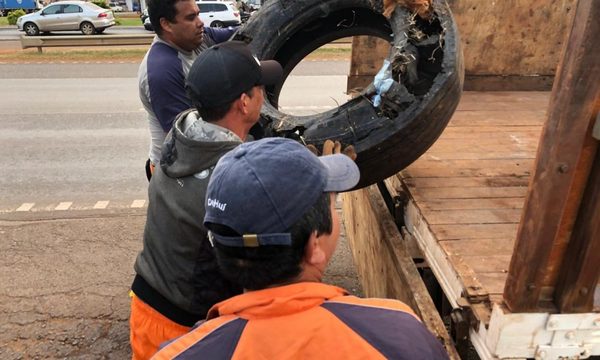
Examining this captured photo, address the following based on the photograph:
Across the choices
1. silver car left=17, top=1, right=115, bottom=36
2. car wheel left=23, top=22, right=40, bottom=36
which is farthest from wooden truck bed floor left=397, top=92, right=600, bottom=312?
car wheel left=23, top=22, right=40, bottom=36

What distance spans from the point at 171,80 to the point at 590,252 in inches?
87.5

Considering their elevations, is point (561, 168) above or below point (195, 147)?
above

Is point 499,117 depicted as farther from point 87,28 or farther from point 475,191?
point 87,28

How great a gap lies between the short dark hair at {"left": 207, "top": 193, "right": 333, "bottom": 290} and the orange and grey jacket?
0.13 ft

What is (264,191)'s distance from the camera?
1183mm

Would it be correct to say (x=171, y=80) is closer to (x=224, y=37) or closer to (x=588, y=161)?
(x=224, y=37)

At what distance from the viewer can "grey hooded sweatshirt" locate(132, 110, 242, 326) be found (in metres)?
1.87

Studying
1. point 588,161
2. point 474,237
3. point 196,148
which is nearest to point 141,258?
point 196,148

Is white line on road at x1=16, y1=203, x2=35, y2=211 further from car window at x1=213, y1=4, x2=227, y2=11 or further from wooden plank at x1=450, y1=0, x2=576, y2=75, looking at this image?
car window at x1=213, y1=4, x2=227, y2=11

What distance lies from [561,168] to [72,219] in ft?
16.8

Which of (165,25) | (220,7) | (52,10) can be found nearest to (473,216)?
(165,25)

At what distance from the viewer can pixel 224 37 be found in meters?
3.80

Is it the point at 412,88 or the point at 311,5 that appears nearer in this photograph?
the point at 412,88

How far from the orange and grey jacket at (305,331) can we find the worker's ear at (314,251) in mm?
67
